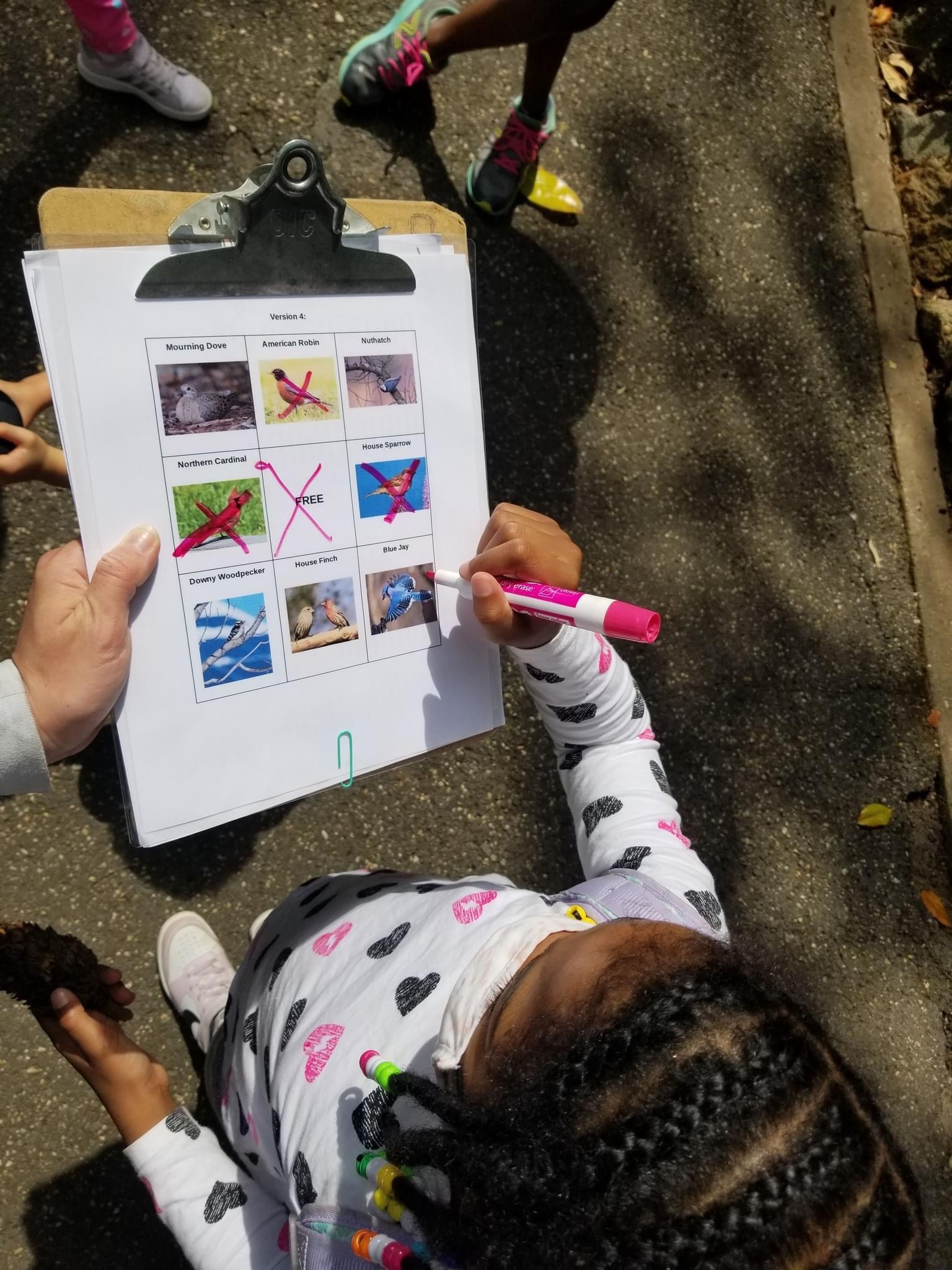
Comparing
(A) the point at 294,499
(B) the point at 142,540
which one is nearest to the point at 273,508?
(A) the point at 294,499

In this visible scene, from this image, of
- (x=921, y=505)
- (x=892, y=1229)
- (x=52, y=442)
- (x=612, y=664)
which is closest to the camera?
(x=892, y=1229)

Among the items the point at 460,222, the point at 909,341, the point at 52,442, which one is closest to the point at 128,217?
the point at 460,222

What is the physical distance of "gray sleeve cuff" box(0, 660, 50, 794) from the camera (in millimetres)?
745

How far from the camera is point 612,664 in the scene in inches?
39.3

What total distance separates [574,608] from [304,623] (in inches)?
10.5

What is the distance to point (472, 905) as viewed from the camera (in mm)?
925

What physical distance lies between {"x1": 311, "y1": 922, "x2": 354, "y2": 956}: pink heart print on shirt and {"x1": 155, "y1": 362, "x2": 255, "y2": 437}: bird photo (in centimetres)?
62

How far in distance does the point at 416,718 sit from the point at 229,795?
0.67ft

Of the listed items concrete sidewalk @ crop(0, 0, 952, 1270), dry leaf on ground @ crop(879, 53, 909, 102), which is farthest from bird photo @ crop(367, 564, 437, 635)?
dry leaf on ground @ crop(879, 53, 909, 102)

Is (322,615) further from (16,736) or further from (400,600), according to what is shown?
(16,736)

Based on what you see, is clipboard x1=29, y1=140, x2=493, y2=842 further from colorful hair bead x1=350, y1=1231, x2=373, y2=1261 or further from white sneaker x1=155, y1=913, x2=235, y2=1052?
white sneaker x1=155, y1=913, x2=235, y2=1052

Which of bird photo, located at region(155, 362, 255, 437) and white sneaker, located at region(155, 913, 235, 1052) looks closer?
bird photo, located at region(155, 362, 255, 437)

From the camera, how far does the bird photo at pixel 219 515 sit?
73 centimetres

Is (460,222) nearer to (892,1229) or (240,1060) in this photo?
(892,1229)
